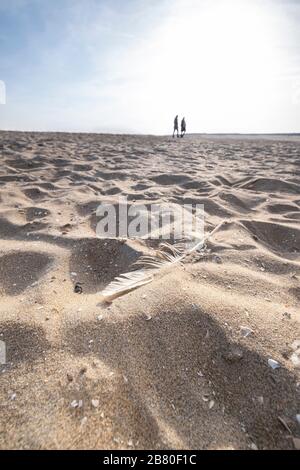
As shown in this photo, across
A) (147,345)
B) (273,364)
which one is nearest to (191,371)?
(147,345)

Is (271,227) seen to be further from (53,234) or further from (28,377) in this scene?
(28,377)

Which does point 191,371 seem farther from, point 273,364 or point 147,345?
point 273,364

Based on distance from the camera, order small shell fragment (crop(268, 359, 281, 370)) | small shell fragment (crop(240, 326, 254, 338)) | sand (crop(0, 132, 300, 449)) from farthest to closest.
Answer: small shell fragment (crop(240, 326, 254, 338)), small shell fragment (crop(268, 359, 281, 370)), sand (crop(0, 132, 300, 449))

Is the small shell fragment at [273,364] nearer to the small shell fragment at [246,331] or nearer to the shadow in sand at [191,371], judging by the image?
the shadow in sand at [191,371]

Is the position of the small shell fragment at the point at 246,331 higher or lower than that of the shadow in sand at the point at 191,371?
higher

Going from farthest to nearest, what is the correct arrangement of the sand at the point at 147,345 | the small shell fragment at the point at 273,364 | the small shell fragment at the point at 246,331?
1. the small shell fragment at the point at 246,331
2. the small shell fragment at the point at 273,364
3. the sand at the point at 147,345

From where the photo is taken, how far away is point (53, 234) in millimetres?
2020

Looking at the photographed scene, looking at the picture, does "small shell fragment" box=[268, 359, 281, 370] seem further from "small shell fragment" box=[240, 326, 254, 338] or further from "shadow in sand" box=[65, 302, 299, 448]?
"small shell fragment" box=[240, 326, 254, 338]

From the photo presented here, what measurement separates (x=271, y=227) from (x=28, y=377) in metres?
1.96

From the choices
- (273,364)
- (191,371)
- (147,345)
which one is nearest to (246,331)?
(273,364)

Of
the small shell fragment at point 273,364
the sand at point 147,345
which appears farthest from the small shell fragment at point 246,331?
the small shell fragment at point 273,364

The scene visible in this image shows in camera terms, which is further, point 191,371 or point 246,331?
point 246,331

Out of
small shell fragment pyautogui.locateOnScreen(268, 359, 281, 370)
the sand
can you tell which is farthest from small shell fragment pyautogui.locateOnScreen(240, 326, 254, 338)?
small shell fragment pyautogui.locateOnScreen(268, 359, 281, 370)

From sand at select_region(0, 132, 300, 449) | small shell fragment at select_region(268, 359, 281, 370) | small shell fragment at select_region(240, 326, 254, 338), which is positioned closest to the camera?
sand at select_region(0, 132, 300, 449)
